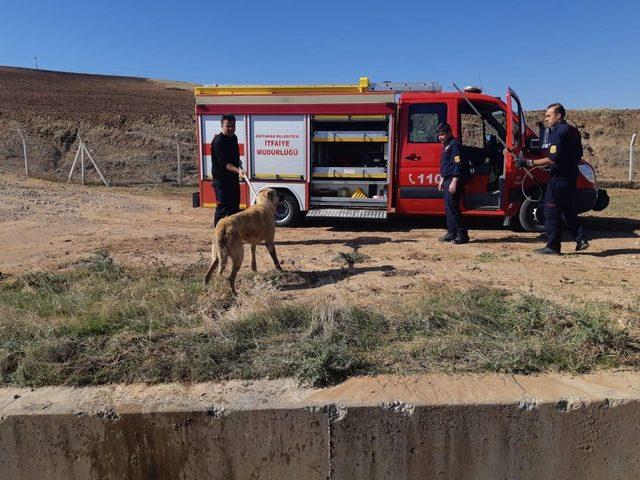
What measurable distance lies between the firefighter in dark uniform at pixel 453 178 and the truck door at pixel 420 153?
815mm

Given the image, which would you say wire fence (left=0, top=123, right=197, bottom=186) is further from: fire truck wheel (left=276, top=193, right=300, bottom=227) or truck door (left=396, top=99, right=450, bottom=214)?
truck door (left=396, top=99, right=450, bottom=214)

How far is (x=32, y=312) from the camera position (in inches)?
173

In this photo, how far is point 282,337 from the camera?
3.86 meters

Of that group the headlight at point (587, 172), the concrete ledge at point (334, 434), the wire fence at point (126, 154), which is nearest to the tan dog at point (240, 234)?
the concrete ledge at point (334, 434)

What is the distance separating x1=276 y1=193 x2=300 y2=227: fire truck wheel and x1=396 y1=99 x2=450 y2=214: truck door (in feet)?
6.63

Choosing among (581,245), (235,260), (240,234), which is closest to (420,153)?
(581,245)

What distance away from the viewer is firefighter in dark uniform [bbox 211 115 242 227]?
6730 mm

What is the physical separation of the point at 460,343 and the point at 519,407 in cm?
70

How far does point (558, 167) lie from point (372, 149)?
375 centimetres

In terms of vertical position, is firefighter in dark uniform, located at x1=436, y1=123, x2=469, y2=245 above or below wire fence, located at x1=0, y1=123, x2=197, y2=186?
below

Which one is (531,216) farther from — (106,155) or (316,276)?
(106,155)

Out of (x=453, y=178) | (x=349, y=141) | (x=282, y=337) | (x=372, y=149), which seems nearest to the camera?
(x=282, y=337)

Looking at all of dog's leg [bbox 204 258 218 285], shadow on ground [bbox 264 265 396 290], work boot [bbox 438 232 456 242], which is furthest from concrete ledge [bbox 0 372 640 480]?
work boot [bbox 438 232 456 242]

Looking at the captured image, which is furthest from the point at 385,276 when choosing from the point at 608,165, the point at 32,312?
the point at 608,165
